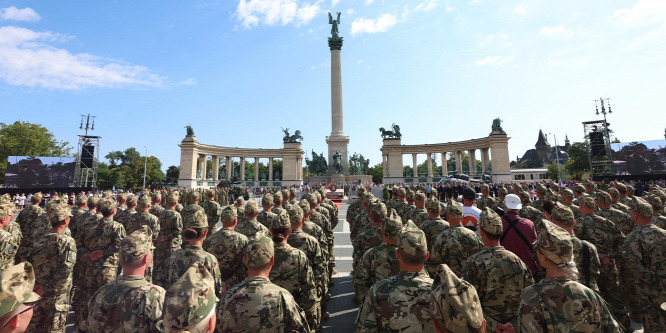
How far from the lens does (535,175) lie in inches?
3979

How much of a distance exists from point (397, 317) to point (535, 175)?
119 meters

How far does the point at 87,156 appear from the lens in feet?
124

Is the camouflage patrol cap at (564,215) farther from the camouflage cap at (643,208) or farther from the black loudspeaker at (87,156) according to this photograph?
the black loudspeaker at (87,156)

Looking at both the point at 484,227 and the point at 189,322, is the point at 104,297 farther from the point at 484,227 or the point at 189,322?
the point at 484,227

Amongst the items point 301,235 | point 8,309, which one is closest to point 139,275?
point 8,309

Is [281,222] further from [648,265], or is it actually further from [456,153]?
[456,153]

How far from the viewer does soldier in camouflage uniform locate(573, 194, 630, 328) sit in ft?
16.1

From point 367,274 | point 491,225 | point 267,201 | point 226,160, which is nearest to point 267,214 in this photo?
point 267,201

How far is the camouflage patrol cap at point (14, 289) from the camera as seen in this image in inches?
71.1

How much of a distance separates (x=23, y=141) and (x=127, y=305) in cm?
6757

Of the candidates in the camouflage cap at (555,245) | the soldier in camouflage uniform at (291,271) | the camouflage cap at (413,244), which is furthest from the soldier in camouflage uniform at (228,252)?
the camouflage cap at (555,245)

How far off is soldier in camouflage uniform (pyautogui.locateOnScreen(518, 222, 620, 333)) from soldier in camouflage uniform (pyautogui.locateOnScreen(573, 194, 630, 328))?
380cm

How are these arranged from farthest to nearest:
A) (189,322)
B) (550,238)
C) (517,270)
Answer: (517,270) < (550,238) < (189,322)

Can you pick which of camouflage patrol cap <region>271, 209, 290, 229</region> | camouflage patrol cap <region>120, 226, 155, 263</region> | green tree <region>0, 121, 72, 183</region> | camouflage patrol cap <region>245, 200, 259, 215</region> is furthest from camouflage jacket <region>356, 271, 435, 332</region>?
green tree <region>0, 121, 72, 183</region>
